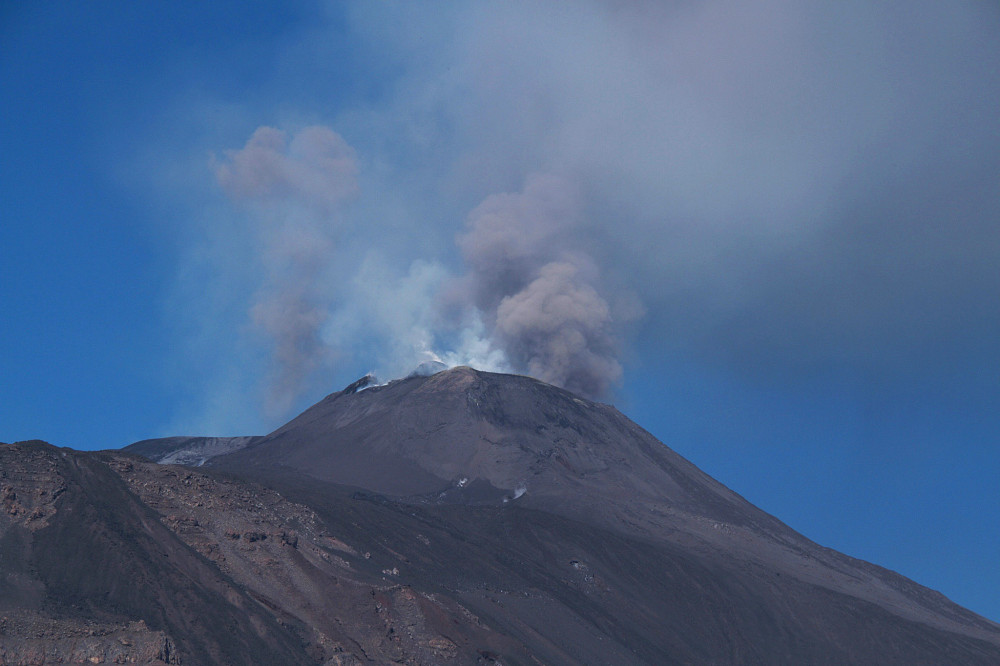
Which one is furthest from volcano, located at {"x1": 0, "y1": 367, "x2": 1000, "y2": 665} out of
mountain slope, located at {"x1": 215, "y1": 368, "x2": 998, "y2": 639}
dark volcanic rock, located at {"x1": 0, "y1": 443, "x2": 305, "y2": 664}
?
mountain slope, located at {"x1": 215, "y1": 368, "x2": 998, "y2": 639}

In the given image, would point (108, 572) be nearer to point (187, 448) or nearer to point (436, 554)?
point (436, 554)

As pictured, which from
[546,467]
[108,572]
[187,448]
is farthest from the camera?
[187,448]

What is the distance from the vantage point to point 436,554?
218 ft

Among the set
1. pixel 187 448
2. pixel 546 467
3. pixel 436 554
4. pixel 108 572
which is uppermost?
pixel 546 467

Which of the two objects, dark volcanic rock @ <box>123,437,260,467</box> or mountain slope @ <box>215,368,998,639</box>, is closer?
mountain slope @ <box>215,368,998,639</box>

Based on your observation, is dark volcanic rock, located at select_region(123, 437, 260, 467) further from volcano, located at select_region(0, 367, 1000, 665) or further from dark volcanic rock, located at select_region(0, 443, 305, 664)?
dark volcanic rock, located at select_region(0, 443, 305, 664)

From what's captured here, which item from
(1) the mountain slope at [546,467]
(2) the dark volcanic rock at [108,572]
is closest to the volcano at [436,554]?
(2) the dark volcanic rock at [108,572]

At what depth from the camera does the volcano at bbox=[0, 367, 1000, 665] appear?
1615 inches

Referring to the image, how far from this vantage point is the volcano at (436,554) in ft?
135

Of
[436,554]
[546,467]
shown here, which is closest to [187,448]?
[546,467]

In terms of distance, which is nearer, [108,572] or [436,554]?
[108,572]

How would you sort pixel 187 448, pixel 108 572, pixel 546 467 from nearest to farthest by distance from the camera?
pixel 108 572 → pixel 546 467 → pixel 187 448

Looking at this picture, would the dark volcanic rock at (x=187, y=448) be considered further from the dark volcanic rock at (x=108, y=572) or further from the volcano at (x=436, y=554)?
the dark volcanic rock at (x=108, y=572)

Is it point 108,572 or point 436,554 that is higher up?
point 436,554
